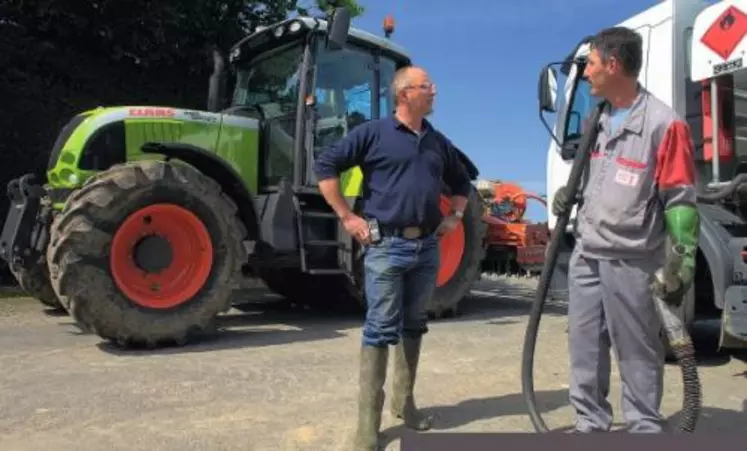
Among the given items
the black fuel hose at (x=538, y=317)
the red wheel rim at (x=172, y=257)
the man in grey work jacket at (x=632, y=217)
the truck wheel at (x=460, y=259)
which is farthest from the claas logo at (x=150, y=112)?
the man in grey work jacket at (x=632, y=217)

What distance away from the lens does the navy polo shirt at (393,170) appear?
12.8ft

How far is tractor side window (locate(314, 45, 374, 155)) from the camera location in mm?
7945

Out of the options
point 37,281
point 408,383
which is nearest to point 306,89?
point 37,281

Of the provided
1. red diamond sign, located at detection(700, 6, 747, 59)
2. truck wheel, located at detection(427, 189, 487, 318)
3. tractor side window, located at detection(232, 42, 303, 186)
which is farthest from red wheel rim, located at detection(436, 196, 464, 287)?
red diamond sign, located at detection(700, 6, 747, 59)

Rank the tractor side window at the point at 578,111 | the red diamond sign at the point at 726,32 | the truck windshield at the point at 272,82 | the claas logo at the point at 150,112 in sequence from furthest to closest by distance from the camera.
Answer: the truck windshield at the point at 272,82 < the claas logo at the point at 150,112 < the tractor side window at the point at 578,111 < the red diamond sign at the point at 726,32

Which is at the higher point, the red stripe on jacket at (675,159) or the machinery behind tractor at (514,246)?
the red stripe on jacket at (675,159)

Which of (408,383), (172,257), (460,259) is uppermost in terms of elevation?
(172,257)

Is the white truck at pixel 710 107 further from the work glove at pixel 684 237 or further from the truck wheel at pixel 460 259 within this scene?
the work glove at pixel 684 237

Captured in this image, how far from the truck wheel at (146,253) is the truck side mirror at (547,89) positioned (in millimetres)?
2770

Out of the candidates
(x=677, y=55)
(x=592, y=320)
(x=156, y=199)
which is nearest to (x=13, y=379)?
(x=156, y=199)

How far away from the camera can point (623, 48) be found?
3.35 metres

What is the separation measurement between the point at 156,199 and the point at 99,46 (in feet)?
20.7

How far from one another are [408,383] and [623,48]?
6.61 feet

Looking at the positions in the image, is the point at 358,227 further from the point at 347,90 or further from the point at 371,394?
the point at 347,90
